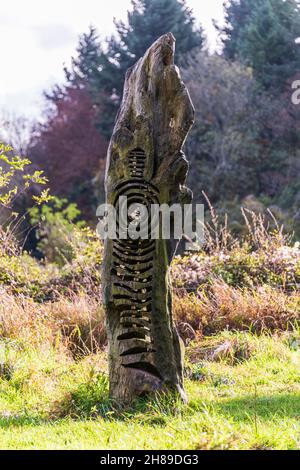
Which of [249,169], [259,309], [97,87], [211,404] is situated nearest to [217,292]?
[259,309]

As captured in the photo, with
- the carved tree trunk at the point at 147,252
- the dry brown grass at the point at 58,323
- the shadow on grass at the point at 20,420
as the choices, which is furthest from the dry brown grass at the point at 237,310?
the shadow on grass at the point at 20,420

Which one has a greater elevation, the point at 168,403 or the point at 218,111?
the point at 218,111

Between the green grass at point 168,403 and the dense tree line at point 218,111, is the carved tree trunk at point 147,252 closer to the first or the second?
the green grass at point 168,403

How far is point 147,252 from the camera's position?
15.3 ft

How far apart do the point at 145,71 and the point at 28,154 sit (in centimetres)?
2096

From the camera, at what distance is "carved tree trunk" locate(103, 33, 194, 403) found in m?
4.59

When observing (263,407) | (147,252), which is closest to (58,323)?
(147,252)

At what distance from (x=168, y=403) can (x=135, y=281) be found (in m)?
0.86

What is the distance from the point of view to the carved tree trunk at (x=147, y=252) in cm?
459

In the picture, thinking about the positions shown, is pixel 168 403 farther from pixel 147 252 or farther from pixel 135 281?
pixel 147 252

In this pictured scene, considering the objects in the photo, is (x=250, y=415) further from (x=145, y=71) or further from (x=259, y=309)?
(x=259, y=309)

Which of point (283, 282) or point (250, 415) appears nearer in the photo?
point (250, 415)
